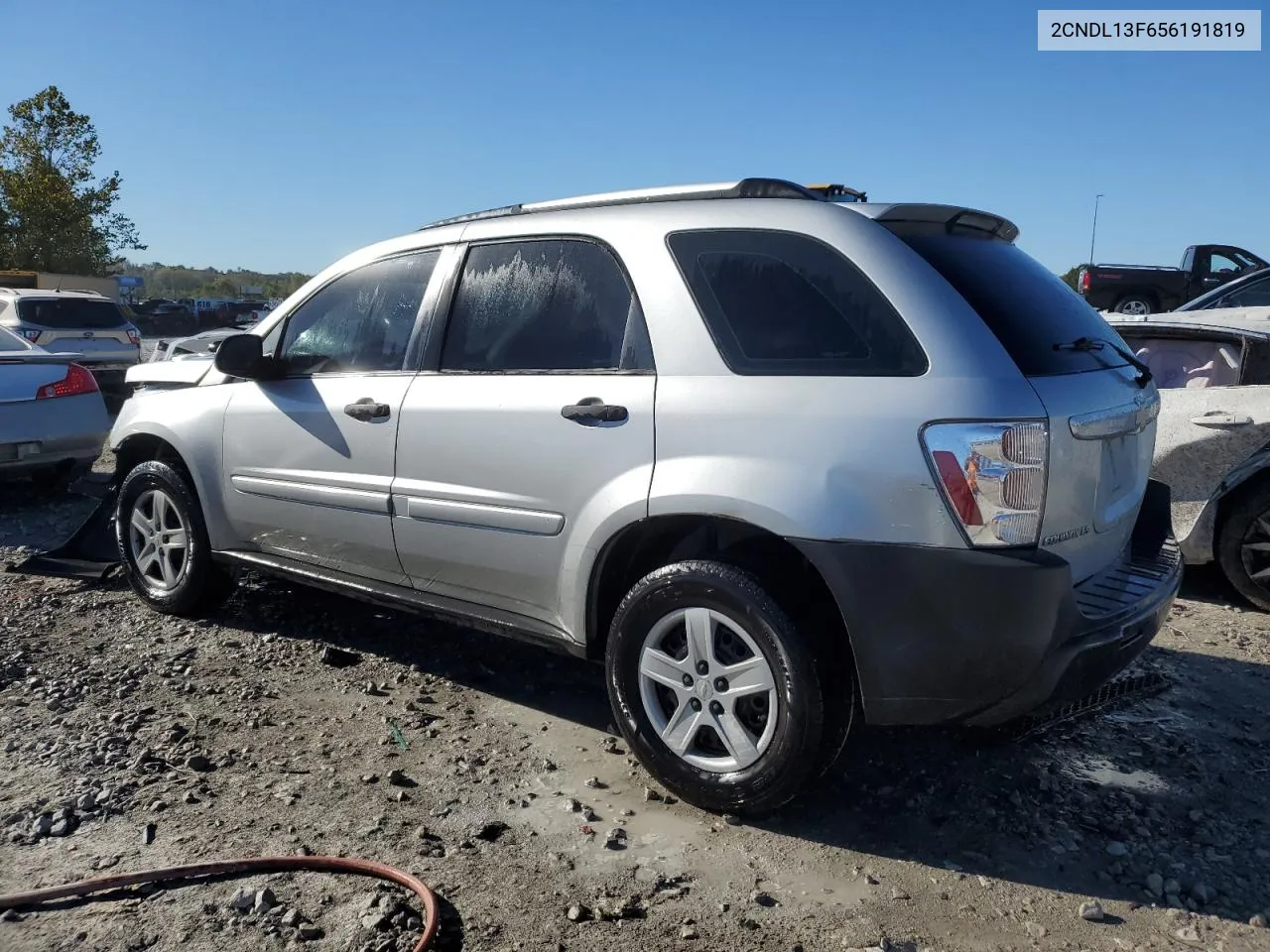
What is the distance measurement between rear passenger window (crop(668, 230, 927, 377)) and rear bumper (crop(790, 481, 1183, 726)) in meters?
0.54

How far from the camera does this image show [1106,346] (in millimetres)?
3461

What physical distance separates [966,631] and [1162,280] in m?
19.6

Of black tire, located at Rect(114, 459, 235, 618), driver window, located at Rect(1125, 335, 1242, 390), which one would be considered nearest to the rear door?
black tire, located at Rect(114, 459, 235, 618)

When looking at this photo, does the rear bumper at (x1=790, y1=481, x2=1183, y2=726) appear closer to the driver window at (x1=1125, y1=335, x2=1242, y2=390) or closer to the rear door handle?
the rear door handle

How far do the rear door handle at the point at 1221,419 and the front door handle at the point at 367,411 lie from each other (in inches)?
158

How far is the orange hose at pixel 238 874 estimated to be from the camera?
2752 millimetres

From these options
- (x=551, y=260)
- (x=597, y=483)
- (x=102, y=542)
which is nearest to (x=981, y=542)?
(x=597, y=483)

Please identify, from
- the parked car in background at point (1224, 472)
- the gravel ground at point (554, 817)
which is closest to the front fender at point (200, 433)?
the gravel ground at point (554, 817)

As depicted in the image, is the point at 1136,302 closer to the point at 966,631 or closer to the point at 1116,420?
the point at 1116,420

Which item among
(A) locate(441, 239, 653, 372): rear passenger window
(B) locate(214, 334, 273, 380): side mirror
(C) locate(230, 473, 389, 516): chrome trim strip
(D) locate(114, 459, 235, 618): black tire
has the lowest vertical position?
(D) locate(114, 459, 235, 618): black tire

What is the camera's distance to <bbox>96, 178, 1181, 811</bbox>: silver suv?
2795 millimetres

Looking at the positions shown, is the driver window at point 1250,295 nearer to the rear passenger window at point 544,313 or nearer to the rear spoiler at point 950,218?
the rear spoiler at point 950,218

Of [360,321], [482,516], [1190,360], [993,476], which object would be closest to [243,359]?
[360,321]

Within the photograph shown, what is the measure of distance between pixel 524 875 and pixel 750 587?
1.03m
